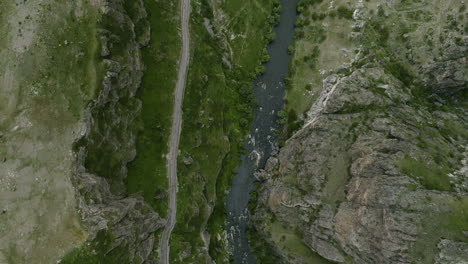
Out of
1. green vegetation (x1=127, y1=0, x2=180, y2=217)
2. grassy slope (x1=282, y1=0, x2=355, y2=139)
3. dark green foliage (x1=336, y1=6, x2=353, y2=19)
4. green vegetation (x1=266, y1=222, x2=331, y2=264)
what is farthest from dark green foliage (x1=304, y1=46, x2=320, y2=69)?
green vegetation (x1=266, y1=222, x2=331, y2=264)

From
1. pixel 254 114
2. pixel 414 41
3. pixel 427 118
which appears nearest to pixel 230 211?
pixel 254 114

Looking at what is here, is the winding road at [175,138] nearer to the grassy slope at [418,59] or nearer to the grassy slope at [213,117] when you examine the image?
the grassy slope at [213,117]

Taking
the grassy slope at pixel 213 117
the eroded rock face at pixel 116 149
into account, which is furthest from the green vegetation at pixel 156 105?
the grassy slope at pixel 213 117

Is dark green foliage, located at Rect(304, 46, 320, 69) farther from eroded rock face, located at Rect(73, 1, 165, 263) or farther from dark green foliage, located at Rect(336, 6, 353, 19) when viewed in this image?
eroded rock face, located at Rect(73, 1, 165, 263)

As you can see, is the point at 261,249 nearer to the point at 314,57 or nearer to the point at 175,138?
the point at 175,138

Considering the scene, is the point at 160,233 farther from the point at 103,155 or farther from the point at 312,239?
the point at 312,239
